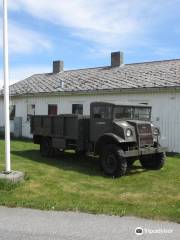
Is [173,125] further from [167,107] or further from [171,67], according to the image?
[171,67]

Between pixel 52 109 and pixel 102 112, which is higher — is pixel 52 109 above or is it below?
above

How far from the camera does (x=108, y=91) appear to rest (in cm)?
2150

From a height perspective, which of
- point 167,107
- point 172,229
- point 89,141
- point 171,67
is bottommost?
point 172,229

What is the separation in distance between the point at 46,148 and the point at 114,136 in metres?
4.92

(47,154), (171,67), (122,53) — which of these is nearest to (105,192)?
(47,154)

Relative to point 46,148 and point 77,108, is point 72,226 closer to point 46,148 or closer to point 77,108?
point 46,148

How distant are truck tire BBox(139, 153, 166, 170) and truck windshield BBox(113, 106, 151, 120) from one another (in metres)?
1.33

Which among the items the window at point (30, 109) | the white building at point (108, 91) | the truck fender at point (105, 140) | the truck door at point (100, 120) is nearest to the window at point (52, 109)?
the white building at point (108, 91)

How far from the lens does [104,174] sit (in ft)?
42.0

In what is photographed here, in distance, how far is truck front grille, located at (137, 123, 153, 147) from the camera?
1279cm

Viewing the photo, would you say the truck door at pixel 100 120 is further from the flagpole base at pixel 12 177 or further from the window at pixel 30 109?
the window at pixel 30 109

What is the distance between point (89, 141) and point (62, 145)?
5.15 ft

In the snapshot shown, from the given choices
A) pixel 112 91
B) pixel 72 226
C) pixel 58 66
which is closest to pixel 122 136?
pixel 72 226

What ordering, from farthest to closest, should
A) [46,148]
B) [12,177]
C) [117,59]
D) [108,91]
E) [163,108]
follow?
1. [117,59]
2. [108,91]
3. [163,108]
4. [46,148]
5. [12,177]
